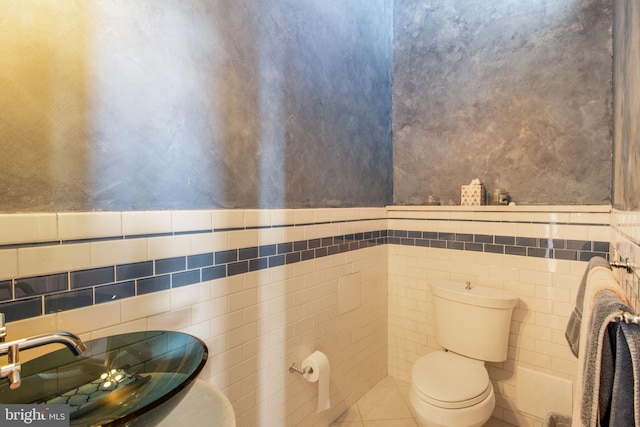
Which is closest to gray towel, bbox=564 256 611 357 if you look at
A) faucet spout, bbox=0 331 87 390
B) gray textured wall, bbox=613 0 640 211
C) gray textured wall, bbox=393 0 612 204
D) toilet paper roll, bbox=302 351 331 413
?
gray textured wall, bbox=613 0 640 211

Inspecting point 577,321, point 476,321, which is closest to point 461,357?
point 476,321

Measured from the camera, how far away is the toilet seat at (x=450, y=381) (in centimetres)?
135

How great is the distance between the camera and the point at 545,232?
5.45 feet

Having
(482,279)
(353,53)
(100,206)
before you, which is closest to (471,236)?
(482,279)

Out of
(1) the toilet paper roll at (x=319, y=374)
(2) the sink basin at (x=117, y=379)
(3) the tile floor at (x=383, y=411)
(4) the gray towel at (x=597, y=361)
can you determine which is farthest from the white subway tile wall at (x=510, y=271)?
(2) the sink basin at (x=117, y=379)

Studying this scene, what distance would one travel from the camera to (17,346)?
59 centimetres

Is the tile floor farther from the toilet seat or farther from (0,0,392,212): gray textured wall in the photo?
(0,0,392,212): gray textured wall

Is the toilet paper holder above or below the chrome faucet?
below

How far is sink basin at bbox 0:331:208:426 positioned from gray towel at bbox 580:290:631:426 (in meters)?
0.82

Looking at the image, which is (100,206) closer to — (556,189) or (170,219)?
(170,219)

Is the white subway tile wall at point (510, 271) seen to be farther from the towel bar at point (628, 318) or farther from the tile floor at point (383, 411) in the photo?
the towel bar at point (628, 318)

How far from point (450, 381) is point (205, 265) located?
128 centimetres

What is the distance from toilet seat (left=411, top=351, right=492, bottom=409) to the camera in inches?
53.3

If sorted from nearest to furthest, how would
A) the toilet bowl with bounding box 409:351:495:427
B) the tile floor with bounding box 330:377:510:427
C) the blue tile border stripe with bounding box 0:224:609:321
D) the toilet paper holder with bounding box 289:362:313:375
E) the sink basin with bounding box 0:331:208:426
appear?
1. the sink basin with bounding box 0:331:208:426
2. the blue tile border stripe with bounding box 0:224:609:321
3. the toilet bowl with bounding box 409:351:495:427
4. the toilet paper holder with bounding box 289:362:313:375
5. the tile floor with bounding box 330:377:510:427
